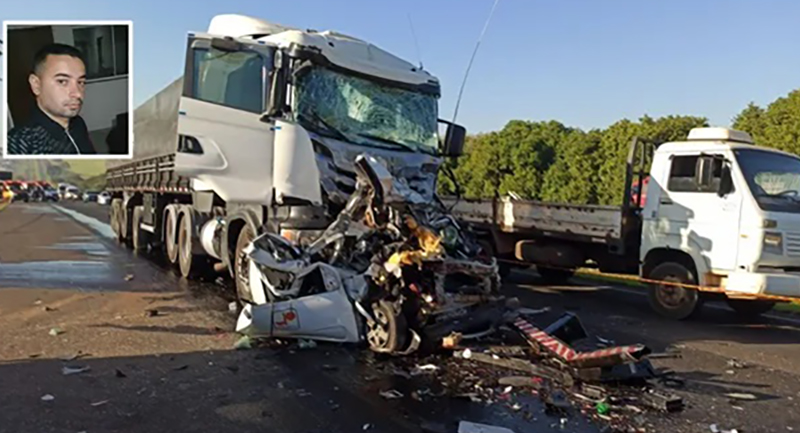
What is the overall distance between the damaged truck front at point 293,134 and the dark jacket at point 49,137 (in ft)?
4.16

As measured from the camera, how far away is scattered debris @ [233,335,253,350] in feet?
21.9

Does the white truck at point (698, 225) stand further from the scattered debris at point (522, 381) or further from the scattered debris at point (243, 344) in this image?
the scattered debris at point (243, 344)

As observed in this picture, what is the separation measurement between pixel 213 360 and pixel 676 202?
6580 millimetres

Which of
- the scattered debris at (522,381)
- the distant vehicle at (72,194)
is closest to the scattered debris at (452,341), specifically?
the scattered debris at (522,381)

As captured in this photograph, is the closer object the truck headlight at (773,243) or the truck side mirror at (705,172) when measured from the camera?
the truck headlight at (773,243)

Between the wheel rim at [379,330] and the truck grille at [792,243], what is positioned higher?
the truck grille at [792,243]

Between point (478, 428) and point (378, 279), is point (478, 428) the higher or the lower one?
the lower one

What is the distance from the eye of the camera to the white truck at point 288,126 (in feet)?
25.5

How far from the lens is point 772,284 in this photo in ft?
26.7

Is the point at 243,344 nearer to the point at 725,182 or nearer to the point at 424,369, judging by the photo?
the point at 424,369

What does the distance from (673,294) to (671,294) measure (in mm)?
30

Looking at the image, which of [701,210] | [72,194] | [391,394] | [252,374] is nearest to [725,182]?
[701,210]

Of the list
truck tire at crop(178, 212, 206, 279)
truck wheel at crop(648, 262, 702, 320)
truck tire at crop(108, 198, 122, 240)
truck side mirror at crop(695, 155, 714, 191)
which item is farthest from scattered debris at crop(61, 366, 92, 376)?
truck tire at crop(108, 198, 122, 240)

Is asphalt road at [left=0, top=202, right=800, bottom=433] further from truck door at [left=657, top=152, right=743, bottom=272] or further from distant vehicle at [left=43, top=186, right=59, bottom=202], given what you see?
distant vehicle at [left=43, top=186, right=59, bottom=202]
